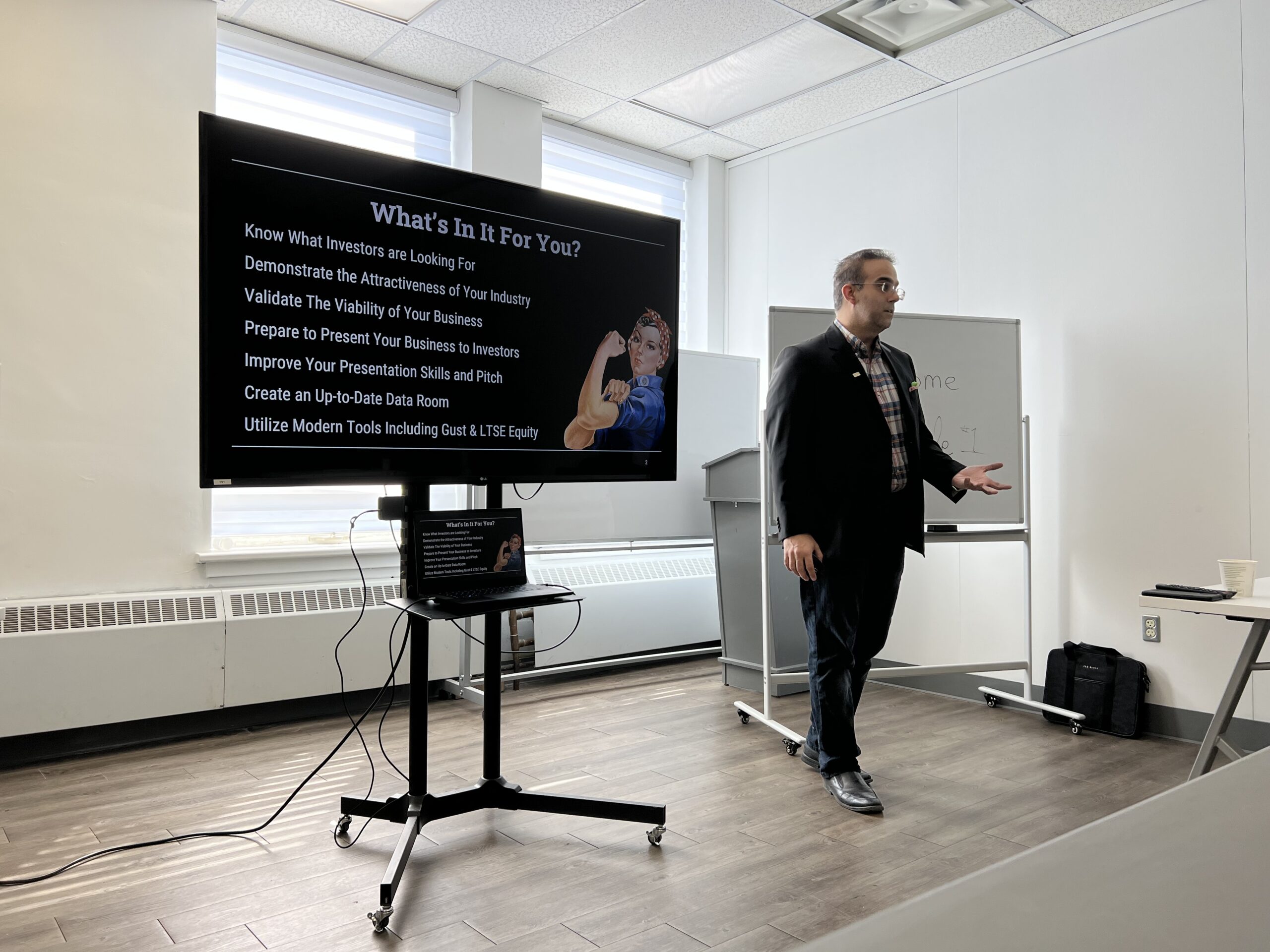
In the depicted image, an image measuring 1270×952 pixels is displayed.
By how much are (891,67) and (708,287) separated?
5.27 ft

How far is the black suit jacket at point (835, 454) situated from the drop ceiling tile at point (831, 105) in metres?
1.94

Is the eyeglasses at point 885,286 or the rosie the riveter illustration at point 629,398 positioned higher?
the eyeglasses at point 885,286

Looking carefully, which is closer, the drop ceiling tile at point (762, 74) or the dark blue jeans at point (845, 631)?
the dark blue jeans at point (845, 631)

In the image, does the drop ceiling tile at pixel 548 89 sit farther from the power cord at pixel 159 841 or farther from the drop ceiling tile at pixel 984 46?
the power cord at pixel 159 841

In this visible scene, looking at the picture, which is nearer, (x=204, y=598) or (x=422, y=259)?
(x=422, y=259)

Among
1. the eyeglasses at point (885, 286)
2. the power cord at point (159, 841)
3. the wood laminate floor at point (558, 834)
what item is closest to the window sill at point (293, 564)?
the wood laminate floor at point (558, 834)

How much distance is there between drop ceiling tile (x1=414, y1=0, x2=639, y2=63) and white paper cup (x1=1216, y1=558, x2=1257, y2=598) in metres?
2.80

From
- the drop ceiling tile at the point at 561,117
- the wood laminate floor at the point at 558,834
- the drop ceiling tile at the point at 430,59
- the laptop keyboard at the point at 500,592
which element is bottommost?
the wood laminate floor at the point at 558,834

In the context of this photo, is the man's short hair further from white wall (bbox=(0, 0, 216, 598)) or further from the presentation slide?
white wall (bbox=(0, 0, 216, 598))

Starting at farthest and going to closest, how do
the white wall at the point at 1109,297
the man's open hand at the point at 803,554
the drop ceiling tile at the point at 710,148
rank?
the drop ceiling tile at the point at 710,148 < the white wall at the point at 1109,297 < the man's open hand at the point at 803,554

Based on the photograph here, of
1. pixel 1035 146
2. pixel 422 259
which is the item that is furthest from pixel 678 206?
pixel 422 259

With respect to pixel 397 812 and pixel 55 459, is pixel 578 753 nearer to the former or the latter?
pixel 397 812

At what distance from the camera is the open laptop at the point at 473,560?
2.07m

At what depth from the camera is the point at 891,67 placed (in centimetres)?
396
